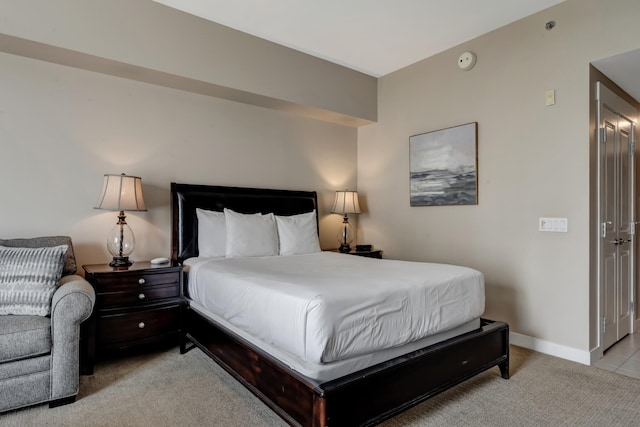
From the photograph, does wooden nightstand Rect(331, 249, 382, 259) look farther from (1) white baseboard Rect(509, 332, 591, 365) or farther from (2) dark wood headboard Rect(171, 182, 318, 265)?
(1) white baseboard Rect(509, 332, 591, 365)

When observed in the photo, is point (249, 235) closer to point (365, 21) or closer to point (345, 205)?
point (345, 205)

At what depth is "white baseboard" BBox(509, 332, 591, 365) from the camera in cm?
294

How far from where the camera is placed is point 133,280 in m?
2.87

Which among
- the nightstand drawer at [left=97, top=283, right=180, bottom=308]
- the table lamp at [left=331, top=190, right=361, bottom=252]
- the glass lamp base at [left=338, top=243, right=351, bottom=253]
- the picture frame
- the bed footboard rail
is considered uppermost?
the picture frame

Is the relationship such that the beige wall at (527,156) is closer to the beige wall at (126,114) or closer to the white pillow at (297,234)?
the white pillow at (297,234)

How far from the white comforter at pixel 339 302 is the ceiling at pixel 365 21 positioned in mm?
2162

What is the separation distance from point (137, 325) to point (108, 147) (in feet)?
5.09

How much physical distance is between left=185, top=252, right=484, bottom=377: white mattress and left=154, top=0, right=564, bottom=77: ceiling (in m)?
2.16

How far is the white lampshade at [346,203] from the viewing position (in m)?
4.53

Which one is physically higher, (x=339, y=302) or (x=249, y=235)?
(x=249, y=235)

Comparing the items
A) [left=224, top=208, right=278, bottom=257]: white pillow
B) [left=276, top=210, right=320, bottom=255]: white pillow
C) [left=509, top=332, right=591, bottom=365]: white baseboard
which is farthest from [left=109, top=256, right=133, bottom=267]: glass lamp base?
[left=509, top=332, right=591, bottom=365]: white baseboard

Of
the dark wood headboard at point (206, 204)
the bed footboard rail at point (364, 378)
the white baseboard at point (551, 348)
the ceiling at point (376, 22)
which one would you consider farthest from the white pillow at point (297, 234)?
the white baseboard at point (551, 348)

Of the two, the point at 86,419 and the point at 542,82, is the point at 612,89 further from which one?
the point at 86,419

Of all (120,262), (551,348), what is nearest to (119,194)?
(120,262)
